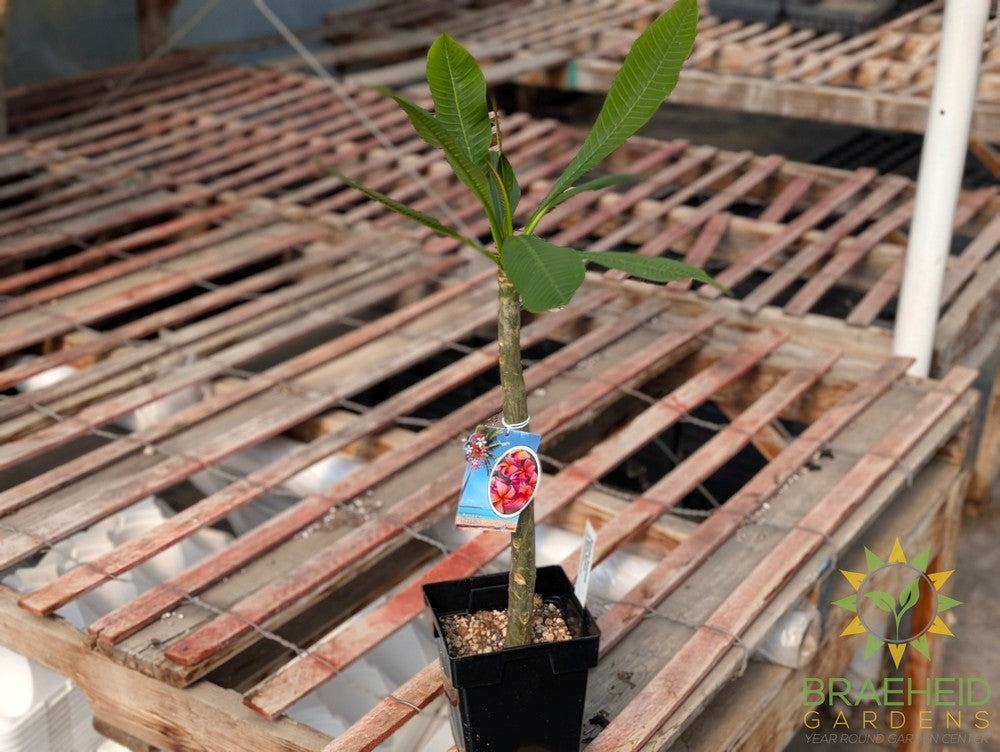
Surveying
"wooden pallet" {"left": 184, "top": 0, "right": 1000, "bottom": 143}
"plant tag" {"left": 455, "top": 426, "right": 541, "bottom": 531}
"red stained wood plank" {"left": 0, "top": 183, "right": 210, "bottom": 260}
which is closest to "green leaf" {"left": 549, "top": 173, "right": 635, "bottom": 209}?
"plant tag" {"left": 455, "top": 426, "right": 541, "bottom": 531}

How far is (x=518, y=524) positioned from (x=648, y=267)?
51 cm

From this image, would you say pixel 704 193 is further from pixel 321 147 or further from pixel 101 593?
pixel 101 593

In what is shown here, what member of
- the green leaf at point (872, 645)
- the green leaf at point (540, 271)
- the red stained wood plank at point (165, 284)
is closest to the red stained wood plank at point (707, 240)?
the red stained wood plank at point (165, 284)

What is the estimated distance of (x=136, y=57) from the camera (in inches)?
301

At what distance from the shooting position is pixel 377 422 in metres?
3.36

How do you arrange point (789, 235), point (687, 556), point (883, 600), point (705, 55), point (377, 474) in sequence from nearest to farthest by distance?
point (687, 556)
point (377, 474)
point (883, 600)
point (789, 235)
point (705, 55)

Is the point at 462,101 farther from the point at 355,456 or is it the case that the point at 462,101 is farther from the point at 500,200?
the point at 355,456

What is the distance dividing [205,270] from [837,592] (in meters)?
2.55

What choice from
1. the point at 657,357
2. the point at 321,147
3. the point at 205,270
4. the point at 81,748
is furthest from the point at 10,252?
the point at 657,357

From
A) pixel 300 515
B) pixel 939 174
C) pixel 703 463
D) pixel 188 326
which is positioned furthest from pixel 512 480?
pixel 188 326

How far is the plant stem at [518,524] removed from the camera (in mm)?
1953

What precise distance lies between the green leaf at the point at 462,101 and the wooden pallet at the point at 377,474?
1092 millimetres

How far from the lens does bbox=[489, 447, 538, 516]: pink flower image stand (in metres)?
1.97

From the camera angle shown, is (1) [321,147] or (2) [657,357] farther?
(1) [321,147]
